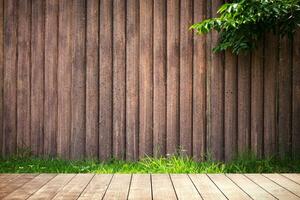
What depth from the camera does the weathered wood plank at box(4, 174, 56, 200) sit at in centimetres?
316

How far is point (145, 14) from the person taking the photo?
19.0 ft

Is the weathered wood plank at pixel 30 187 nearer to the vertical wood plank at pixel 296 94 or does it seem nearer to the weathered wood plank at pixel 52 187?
the weathered wood plank at pixel 52 187

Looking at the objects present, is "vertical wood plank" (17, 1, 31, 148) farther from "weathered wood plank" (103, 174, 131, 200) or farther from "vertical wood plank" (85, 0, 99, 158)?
"weathered wood plank" (103, 174, 131, 200)

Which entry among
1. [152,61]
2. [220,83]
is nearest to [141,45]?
[152,61]

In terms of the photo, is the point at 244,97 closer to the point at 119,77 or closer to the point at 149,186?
the point at 119,77

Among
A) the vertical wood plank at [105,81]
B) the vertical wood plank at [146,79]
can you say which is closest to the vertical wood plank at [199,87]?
the vertical wood plank at [146,79]

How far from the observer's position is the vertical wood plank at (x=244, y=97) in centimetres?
571

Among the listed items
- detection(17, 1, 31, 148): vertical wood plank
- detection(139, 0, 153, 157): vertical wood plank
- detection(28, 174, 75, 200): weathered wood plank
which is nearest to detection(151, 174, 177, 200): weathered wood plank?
detection(28, 174, 75, 200): weathered wood plank

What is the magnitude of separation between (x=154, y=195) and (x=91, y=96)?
110 inches

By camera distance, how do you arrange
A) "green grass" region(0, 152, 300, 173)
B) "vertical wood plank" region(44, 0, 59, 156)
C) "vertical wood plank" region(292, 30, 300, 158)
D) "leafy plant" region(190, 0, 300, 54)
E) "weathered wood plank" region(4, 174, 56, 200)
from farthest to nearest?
"vertical wood plank" region(44, 0, 59, 156) < "vertical wood plank" region(292, 30, 300, 158) < "green grass" region(0, 152, 300, 173) < "leafy plant" region(190, 0, 300, 54) < "weathered wood plank" region(4, 174, 56, 200)

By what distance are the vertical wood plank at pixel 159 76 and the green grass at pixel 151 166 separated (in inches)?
10.9

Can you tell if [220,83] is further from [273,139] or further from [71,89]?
→ [71,89]

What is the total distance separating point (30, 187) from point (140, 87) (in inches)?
100

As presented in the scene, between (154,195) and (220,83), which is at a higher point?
(220,83)
